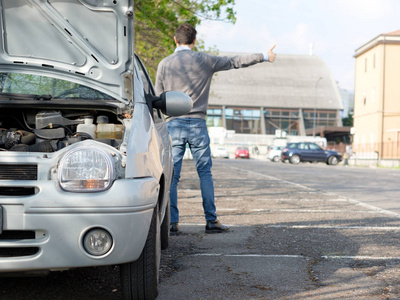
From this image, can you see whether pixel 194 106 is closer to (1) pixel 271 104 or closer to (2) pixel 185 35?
(2) pixel 185 35

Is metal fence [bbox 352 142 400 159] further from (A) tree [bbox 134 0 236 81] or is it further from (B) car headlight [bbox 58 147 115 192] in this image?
(B) car headlight [bbox 58 147 115 192]

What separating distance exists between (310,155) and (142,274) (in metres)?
43.7

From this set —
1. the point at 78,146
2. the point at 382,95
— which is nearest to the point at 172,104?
the point at 78,146

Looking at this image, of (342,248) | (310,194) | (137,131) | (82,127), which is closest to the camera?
(137,131)

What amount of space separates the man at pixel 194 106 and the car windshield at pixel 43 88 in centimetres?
202

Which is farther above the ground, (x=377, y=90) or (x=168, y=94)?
(x=377, y=90)

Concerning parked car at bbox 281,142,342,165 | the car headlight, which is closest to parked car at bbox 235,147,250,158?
parked car at bbox 281,142,342,165

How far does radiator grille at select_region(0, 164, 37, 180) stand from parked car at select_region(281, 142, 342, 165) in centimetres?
4360

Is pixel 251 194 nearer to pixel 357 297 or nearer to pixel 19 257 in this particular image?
pixel 357 297

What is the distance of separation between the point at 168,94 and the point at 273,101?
268ft

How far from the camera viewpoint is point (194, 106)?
245 inches

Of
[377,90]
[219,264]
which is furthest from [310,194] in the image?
[377,90]

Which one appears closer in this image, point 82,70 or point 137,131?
point 137,131

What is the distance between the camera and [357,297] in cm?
367
